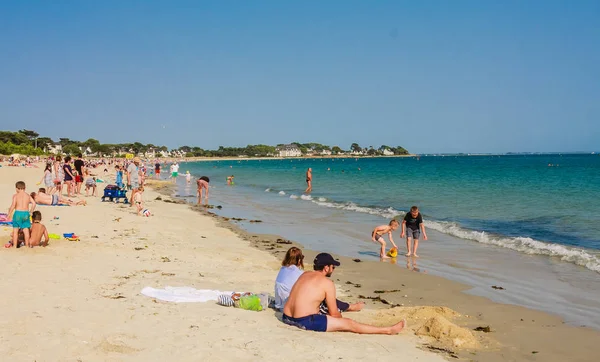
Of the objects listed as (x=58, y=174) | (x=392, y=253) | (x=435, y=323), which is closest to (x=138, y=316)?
(x=435, y=323)

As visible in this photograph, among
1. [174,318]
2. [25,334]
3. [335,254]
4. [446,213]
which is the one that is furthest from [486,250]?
[25,334]

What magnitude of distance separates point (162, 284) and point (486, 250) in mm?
9060

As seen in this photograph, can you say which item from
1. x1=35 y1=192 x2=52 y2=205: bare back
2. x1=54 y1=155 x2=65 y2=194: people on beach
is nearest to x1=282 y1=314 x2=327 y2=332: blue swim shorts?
x1=35 y1=192 x2=52 y2=205: bare back

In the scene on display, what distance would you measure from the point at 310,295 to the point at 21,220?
22.2 feet

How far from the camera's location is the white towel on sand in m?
6.89

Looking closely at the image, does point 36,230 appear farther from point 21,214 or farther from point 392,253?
point 392,253

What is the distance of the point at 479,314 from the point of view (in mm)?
7465

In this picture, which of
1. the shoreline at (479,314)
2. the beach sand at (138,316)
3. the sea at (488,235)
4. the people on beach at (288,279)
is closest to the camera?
the beach sand at (138,316)

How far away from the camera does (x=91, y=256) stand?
31.1 feet

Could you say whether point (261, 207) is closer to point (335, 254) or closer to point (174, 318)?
point (335, 254)

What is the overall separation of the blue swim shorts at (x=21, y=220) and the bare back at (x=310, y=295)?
6.45m

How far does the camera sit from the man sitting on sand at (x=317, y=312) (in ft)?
19.7

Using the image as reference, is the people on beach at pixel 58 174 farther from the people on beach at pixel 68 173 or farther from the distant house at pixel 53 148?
the distant house at pixel 53 148

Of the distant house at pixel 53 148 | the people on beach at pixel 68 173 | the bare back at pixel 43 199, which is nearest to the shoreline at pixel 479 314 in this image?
Answer: the bare back at pixel 43 199
